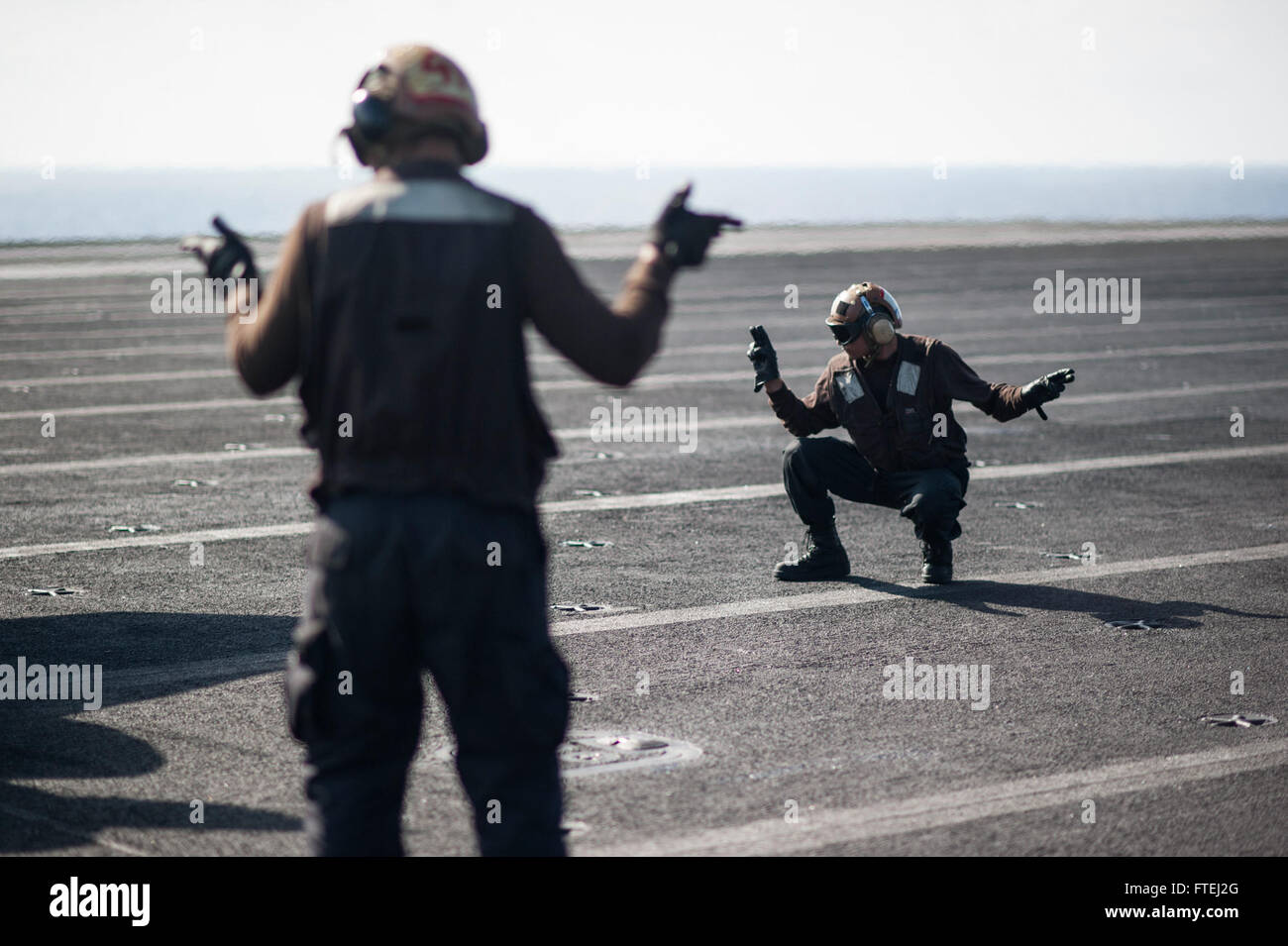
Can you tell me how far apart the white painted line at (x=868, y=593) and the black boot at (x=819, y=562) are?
0.21 metres

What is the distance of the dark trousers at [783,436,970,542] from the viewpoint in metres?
8.45

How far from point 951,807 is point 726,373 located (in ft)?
46.2

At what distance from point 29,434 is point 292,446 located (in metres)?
2.33

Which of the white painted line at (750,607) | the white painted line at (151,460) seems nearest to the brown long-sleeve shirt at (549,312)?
the white painted line at (750,607)

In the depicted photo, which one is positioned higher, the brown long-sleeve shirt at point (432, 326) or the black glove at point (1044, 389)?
the brown long-sleeve shirt at point (432, 326)

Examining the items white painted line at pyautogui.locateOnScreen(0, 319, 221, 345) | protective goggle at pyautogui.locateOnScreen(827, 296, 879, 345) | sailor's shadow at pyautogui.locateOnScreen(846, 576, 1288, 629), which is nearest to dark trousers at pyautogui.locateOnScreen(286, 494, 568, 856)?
sailor's shadow at pyautogui.locateOnScreen(846, 576, 1288, 629)

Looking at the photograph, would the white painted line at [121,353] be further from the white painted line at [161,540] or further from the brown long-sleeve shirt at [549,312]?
the brown long-sleeve shirt at [549,312]

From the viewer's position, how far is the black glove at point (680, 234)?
3699mm

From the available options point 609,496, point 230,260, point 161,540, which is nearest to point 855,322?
point 609,496

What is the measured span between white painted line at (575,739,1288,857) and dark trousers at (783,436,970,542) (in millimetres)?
2765

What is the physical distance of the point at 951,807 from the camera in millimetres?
5148

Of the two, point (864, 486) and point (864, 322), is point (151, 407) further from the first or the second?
point (864, 322)

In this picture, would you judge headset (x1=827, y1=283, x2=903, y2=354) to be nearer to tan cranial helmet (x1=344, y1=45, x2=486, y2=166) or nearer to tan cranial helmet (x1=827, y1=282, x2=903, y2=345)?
tan cranial helmet (x1=827, y1=282, x2=903, y2=345)
